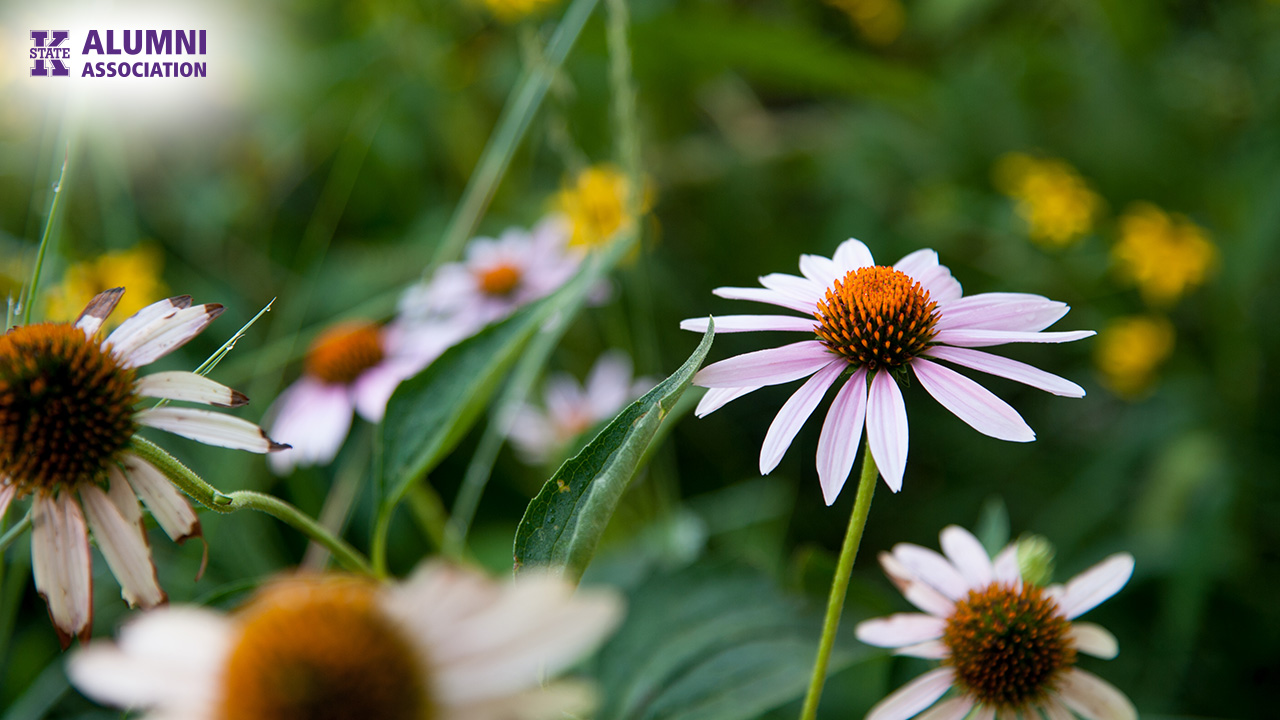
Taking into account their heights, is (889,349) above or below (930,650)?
above

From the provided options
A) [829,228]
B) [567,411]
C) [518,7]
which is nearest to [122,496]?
[567,411]

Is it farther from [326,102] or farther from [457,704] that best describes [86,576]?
[326,102]

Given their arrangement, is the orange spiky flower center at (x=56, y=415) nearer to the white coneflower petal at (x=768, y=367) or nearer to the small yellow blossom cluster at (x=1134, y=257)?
the white coneflower petal at (x=768, y=367)

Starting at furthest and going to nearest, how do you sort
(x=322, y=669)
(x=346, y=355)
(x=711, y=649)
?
1. (x=346, y=355)
2. (x=711, y=649)
3. (x=322, y=669)

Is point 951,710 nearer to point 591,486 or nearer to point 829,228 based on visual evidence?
point 591,486

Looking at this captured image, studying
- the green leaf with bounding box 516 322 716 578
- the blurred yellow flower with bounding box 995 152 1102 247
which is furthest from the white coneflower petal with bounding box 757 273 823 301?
the blurred yellow flower with bounding box 995 152 1102 247

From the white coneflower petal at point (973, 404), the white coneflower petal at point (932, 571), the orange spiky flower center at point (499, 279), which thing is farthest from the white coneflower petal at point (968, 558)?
the orange spiky flower center at point (499, 279)

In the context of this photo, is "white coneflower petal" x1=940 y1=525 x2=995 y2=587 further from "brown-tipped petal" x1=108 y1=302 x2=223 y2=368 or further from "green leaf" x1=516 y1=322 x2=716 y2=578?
"brown-tipped petal" x1=108 y1=302 x2=223 y2=368
